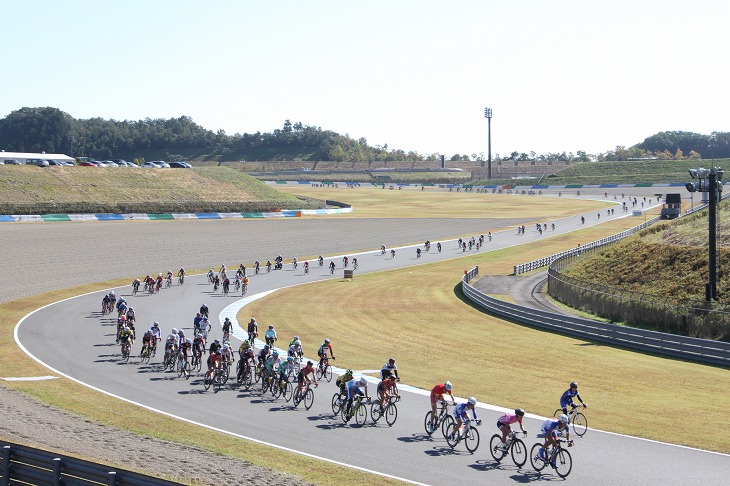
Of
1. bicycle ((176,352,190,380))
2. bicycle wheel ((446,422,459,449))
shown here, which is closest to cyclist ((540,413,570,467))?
bicycle wheel ((446,422,459,449))

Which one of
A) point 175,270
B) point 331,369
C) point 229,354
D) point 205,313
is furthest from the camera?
point 175,270

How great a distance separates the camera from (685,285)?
41.8 m

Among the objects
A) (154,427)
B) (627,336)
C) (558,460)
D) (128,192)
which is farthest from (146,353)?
(128,192)

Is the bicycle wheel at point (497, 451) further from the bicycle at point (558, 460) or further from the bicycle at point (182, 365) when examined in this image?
the bicycle at point (182, 365)

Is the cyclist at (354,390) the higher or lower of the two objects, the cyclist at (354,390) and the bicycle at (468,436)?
the higher

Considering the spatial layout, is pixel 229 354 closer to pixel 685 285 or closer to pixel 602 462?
pixel 602 462

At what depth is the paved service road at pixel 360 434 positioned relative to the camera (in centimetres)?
1812

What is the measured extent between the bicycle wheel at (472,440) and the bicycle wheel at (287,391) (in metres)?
6.72

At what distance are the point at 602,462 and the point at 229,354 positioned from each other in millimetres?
12356

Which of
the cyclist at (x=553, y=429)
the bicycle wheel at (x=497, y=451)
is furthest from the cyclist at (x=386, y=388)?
the cyclist at (x=553, y=429)

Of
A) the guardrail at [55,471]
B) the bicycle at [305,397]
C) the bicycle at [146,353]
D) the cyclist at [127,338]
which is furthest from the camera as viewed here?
the cyclist at [127,338]

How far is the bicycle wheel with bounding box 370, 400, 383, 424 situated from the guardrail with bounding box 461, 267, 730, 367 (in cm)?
1445

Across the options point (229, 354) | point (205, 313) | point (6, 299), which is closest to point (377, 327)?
point (205, 313)

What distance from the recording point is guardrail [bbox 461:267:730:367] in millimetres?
31156
